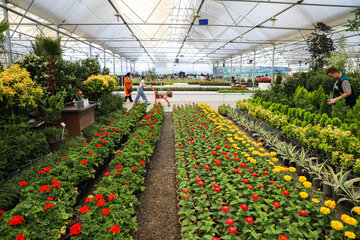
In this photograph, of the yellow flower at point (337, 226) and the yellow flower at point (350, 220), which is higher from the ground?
the yellow flower at point (350, 220)

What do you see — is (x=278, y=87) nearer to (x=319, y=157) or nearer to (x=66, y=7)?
(x=319, y=157)

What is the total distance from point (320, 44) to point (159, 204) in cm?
1060

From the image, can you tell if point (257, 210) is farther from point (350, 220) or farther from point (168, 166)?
point (168, 166)

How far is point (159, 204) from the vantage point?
272 cm

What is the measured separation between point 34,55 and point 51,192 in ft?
13.0

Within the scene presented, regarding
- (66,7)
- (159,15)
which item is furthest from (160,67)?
(66,7)

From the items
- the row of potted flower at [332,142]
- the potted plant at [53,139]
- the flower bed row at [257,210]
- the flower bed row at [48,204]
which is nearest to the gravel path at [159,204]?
the flower bed row at [257,210]

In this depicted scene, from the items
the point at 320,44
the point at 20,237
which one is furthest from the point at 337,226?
Result: the point at 320,44

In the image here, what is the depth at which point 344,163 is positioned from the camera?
2.77 metres

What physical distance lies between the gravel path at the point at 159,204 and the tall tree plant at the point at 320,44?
9062 mm

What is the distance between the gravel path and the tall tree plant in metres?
9.06

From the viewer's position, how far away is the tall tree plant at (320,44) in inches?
364

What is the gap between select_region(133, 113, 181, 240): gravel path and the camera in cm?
226

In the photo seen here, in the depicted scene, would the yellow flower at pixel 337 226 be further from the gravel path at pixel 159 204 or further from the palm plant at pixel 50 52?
the palm plant at pixel 50 52
